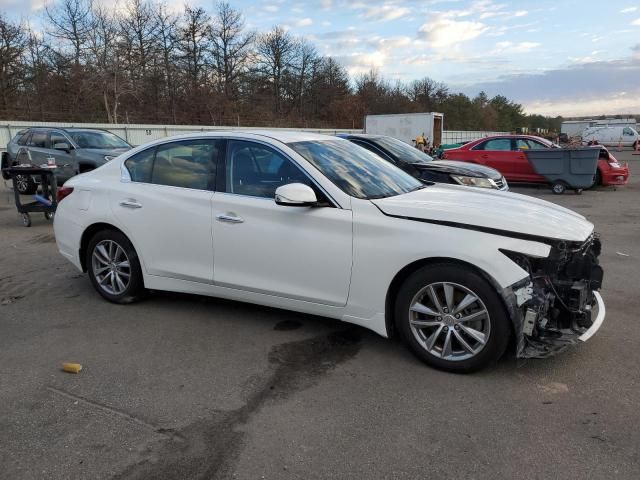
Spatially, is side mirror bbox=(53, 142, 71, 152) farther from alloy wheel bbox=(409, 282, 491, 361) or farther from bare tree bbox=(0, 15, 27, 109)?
bare tree bbox=(0, 15, 27, 109)

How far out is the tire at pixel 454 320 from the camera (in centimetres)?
332

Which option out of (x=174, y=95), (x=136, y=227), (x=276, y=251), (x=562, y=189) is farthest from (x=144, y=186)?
(x=174, y=95)

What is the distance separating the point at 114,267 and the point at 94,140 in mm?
9475

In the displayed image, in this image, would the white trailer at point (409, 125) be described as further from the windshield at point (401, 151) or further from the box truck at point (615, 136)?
the windshield at point (401, 151)

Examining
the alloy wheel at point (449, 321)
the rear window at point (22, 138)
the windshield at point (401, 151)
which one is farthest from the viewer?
the rear window at point (22, 138)

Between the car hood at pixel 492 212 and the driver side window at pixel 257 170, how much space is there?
78 cm

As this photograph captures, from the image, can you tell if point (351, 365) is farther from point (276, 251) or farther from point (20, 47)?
point (20, 47)

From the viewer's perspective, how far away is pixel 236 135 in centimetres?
444

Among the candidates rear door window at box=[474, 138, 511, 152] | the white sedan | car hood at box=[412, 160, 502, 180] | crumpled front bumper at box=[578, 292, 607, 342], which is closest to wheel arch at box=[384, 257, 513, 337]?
the white sedan

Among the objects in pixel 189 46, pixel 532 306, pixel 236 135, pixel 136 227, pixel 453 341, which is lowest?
pixel 453 341

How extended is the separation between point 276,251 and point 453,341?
1.48 meters

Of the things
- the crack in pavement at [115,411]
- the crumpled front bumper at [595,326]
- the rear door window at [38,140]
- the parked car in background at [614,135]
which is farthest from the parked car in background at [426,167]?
the parked car in background at [614,135]

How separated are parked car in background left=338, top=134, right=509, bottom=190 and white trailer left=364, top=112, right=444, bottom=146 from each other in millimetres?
21233

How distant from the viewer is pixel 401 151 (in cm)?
1005
